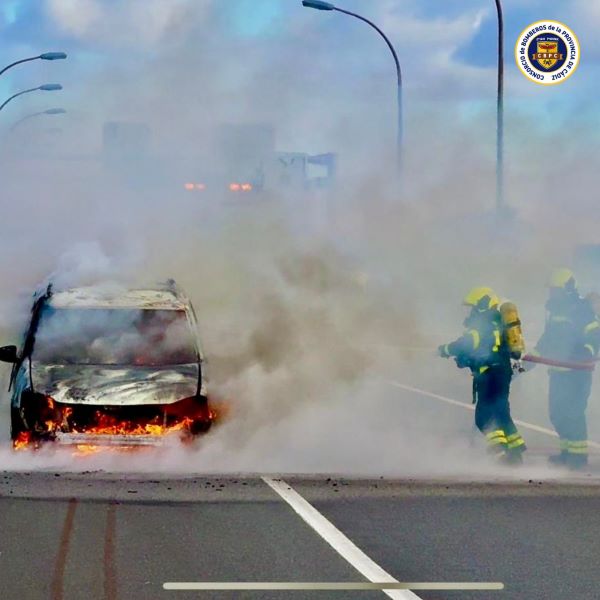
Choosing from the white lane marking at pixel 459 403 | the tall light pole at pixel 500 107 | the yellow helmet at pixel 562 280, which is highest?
the tall light pole at pixel 500 107

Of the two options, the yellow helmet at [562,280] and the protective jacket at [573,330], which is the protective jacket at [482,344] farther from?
the yellow helmet at [562,280]

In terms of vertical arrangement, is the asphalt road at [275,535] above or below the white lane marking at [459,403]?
above

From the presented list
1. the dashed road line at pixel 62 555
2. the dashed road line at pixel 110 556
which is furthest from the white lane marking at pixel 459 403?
the dashed road line at pixel 62 555

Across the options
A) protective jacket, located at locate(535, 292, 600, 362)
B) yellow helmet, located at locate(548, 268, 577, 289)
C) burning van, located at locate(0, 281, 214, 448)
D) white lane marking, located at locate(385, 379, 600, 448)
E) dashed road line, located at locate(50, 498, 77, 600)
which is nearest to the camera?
dashed road line, located at locate(50, 498, 77, 600)

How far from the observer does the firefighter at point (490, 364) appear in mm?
12273

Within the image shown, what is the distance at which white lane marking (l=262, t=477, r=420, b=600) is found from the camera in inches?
291

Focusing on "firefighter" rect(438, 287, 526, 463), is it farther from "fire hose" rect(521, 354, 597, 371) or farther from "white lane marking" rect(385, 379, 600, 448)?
"white lane marking" rect(385, 379, 600, 448)

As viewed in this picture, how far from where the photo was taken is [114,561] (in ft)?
25.7

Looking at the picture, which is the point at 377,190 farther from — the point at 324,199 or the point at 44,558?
the point at 44,558

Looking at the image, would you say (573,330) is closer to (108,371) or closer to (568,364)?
(568,364)

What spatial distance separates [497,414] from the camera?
1241 cm

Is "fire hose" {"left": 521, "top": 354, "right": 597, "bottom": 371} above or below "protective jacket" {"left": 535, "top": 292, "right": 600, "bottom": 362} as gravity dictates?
below

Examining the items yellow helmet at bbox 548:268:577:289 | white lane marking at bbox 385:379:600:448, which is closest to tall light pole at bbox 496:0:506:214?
white lane marking at bbox 385:379:600:448

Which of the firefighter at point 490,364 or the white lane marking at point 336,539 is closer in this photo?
the white lane marking at point 336,539
